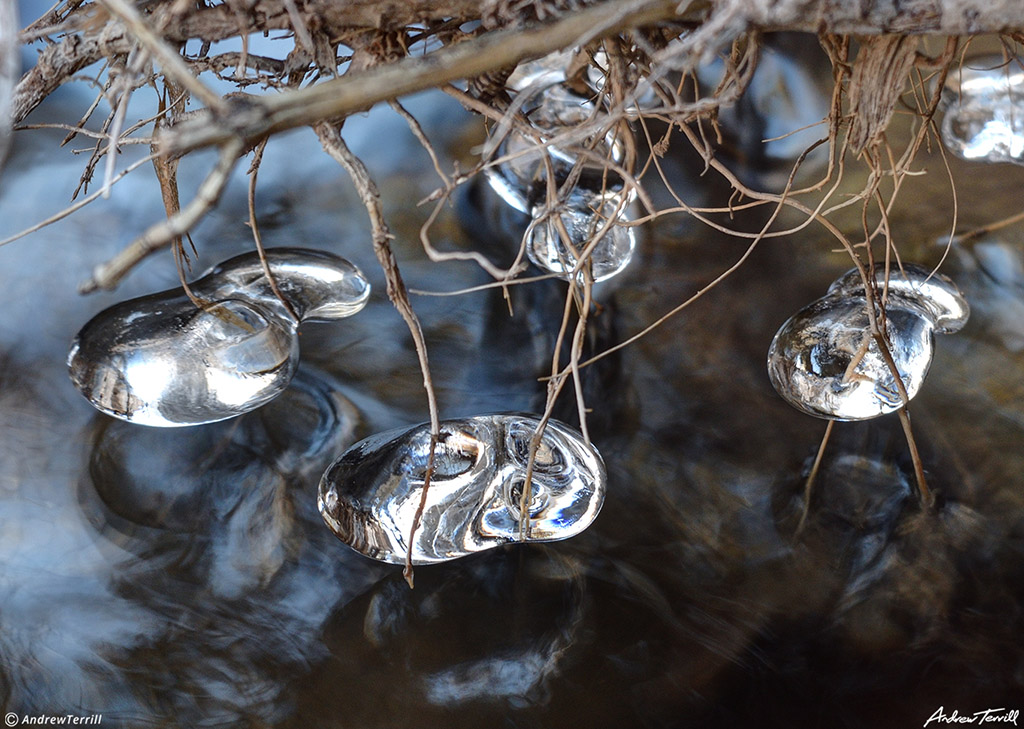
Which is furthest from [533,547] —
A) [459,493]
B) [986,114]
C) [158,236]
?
[986,114]

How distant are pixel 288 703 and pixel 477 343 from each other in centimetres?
28

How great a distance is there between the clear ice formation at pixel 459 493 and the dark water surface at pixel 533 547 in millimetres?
38

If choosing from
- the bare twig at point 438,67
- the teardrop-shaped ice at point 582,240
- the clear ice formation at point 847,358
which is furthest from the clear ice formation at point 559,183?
the bare twig at point 438,67

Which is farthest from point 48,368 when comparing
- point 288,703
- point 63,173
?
point 288,703

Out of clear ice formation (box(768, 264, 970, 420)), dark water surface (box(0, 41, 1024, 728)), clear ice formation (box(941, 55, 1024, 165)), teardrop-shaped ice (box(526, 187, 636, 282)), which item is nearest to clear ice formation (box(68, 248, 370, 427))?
dark water surface (box(0, 41, 1024, 728))

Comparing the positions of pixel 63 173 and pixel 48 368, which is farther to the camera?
pixel 63 173

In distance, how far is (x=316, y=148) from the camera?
0.71 meters

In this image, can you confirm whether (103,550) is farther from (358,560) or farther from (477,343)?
(477,343)

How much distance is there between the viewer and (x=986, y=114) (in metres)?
0.58

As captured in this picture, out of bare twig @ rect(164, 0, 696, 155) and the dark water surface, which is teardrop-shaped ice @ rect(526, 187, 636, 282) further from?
bare twig @ rect(164, 0, 696, 155)

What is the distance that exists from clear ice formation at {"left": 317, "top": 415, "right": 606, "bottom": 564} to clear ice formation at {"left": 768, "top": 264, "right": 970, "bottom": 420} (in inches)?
4.7

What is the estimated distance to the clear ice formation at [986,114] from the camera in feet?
1.90

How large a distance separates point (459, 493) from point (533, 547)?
74mm
